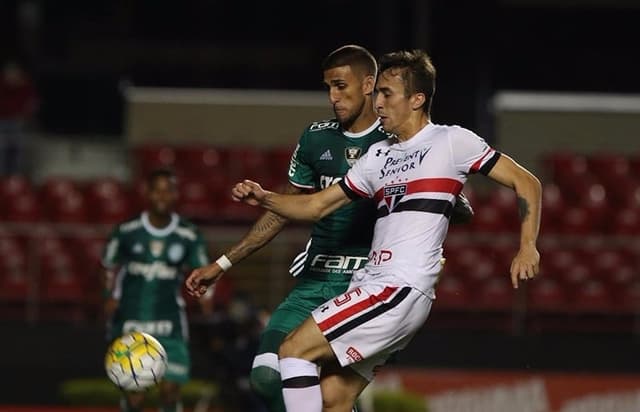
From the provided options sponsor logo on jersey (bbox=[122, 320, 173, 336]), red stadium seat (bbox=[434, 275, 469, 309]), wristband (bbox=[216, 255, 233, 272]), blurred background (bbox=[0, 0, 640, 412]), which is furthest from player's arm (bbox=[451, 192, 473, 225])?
red stadium seat (bbox=[434, 275, 469, 309])

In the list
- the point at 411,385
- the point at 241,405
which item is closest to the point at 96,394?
the point at 241,405

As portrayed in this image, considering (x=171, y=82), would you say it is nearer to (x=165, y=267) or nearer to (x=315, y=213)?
(x=165, y=267)

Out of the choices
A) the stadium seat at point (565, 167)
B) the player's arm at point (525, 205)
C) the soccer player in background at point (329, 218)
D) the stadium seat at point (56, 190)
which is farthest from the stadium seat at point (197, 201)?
the player's arm at point (525, 205)

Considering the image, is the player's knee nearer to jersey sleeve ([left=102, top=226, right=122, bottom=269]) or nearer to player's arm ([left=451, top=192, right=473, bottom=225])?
player's arm ([left=451, top=192, right=473, bottom=225])

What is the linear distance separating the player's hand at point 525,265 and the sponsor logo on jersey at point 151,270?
4389 millimetres

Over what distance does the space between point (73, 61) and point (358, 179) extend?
1687cm

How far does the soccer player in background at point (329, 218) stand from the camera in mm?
7292

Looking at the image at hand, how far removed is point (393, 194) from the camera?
6715 mm

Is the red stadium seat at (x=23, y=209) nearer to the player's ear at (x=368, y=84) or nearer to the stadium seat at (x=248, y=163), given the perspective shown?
the stadium seat at (x=248, y=163)

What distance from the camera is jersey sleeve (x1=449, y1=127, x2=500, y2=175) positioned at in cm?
665

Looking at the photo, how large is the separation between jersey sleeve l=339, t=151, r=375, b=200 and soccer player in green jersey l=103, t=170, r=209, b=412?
137 inches

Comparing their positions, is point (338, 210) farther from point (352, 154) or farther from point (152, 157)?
point (152, 157)

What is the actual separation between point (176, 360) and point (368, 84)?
11.8 feet

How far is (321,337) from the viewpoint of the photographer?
Result: 6.57 m
